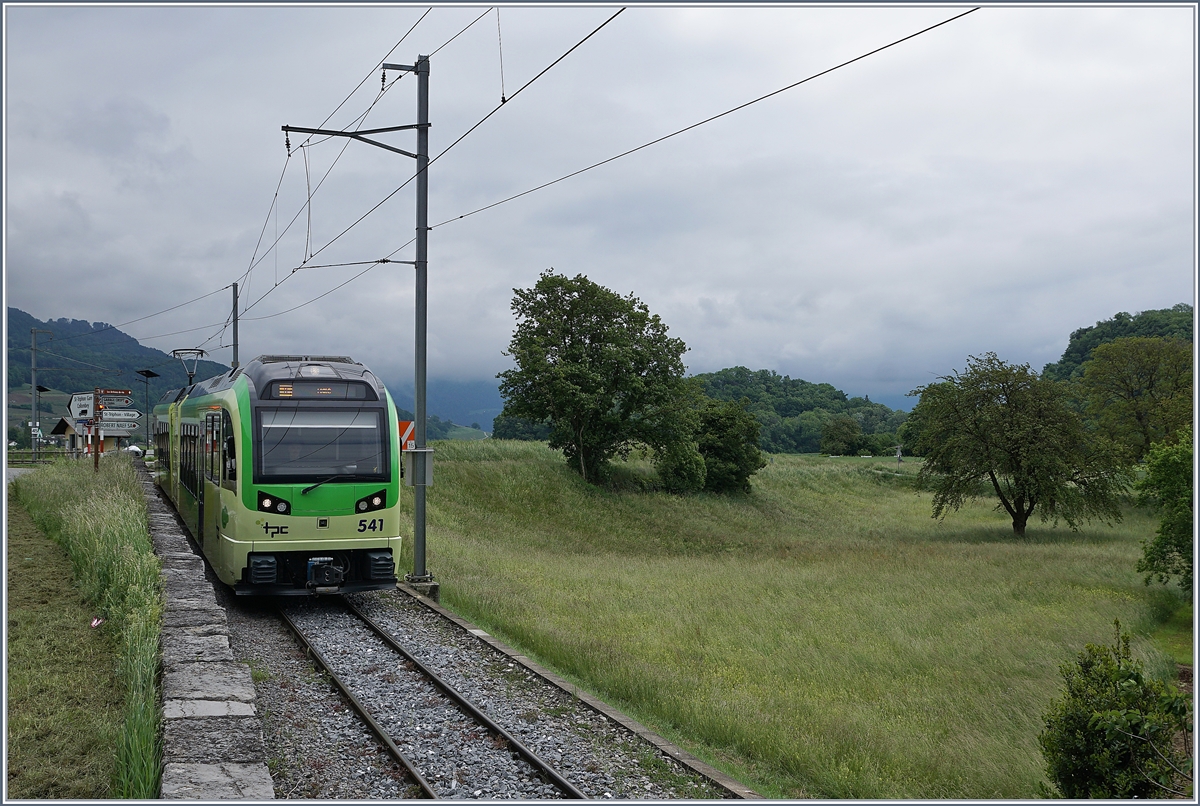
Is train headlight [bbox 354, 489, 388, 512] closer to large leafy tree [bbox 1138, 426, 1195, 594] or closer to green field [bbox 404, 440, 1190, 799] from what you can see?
green field [bbox 404, 440, 1190, 799]

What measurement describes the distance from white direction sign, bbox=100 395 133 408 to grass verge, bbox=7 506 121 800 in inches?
523

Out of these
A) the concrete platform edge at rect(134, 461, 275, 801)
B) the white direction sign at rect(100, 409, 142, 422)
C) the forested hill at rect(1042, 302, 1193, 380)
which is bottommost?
the concrete platform edge at rect(134, 461, 275, 801)

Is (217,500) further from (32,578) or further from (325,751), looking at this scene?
(325,751)

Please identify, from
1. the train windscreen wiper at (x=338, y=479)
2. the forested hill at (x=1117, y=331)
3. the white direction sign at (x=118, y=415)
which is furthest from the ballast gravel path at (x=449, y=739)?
the forested hill at (x=1117, y=331)

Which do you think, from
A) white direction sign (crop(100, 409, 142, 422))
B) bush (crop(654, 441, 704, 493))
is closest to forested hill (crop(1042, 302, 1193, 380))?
bush (crop(654, 441, 704, 493))

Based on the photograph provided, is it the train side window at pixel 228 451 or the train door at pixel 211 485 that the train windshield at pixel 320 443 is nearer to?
the train side window at pixel 228 451

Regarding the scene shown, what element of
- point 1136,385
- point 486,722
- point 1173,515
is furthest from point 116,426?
point 1136,385

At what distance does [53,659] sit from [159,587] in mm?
1459

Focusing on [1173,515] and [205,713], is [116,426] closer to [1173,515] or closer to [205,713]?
[205,713]

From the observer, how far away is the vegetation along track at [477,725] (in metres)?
6.35

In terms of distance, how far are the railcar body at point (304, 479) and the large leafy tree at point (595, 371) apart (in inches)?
983

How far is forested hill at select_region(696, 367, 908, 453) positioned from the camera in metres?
113

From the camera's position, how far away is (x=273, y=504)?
11234 mm

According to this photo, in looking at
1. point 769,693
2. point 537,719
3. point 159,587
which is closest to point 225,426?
point 159,587
